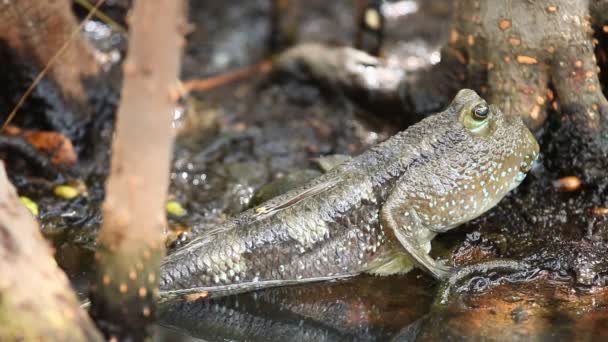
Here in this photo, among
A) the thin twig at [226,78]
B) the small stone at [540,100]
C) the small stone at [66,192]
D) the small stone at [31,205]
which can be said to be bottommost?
the thin twig at [226,78]

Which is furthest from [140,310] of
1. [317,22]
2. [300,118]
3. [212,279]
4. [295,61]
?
[317,22]

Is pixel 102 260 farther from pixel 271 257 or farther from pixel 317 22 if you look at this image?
pixel 317 22

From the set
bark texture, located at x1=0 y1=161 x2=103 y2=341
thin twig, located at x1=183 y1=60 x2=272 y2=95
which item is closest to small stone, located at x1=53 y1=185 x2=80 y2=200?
thin twig, located at x1=183 y1=60 x2=272 y2=95

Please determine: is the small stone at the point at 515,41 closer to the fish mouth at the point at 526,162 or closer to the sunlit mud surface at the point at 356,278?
the sunlit mud surface at the point at 356,278

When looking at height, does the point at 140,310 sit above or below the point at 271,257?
above

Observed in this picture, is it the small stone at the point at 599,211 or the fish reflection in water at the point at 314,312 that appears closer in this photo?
the fish reflection in water at the point at 314,312

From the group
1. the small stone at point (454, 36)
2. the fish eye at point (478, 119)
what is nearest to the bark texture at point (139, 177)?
the fish eye at point (478, 119)
